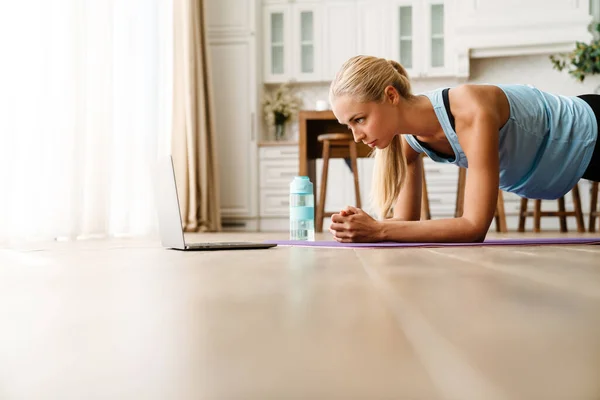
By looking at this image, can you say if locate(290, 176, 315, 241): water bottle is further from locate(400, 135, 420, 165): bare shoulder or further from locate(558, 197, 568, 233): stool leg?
locate(558, 197, 568, 233): stool leg

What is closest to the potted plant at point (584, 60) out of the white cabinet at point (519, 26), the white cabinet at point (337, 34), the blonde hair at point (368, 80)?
the white cabinet at point (519, 26)

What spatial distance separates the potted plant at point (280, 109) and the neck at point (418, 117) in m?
→ 4.14

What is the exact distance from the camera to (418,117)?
67.7 inches

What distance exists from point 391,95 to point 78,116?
225 cm

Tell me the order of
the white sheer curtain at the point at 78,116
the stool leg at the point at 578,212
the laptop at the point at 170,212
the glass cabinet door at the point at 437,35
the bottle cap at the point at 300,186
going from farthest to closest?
the glass cabinet door at the point at 437,35
the stool leg at the point at 578,212
the white sheer curtain at the point at 78,116
the bottle cap at the point at 300,186
the laptop at the point at 170,212

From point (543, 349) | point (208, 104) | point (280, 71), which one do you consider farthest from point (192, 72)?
point (543, 349)

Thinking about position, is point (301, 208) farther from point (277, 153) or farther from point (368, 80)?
point (277, 153)

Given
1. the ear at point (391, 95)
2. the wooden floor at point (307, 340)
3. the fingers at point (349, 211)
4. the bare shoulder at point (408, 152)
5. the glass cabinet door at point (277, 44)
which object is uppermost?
the glass cabinet door at point (277, 44)

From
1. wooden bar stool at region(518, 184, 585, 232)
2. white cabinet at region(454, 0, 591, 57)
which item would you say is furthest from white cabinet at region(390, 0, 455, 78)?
wooden bar stool at region(518, 184, 585, 232)

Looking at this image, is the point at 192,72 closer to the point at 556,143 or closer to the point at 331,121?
the point at 331,121

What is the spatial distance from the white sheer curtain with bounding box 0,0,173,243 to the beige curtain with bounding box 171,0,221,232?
0.42 meters

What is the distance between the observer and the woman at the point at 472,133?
59.1 inches

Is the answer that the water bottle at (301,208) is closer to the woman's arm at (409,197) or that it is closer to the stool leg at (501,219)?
the woman's arm at (409,197)

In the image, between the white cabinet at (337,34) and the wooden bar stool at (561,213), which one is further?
the white cabinet at (337,34)
